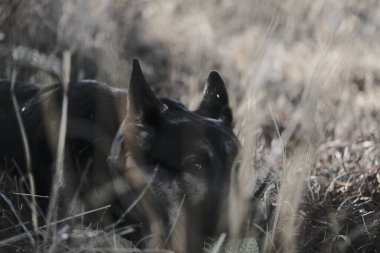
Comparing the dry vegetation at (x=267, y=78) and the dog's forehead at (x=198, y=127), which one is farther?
the dog's forehead at (x=198, y=127)

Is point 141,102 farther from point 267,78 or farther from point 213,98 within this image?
point 267,78

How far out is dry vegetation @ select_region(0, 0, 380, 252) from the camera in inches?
132

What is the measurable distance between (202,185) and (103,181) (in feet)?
2.21

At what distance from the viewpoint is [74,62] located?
746 centimetres

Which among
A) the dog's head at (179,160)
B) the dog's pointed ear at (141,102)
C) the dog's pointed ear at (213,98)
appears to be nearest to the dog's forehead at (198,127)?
the dog's head at (179,160)

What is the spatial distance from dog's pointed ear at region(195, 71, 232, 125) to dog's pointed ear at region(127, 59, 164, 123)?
57cm

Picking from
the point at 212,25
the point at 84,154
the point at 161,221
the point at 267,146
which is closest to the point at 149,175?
the point at 161,221

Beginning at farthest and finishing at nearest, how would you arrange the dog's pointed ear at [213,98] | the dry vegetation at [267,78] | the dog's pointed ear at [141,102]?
the dog's pointed ear at [213,98] → the dog's pointed ear at [141,102] → the dry vegetation at [267,78]

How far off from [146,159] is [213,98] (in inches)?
32.8

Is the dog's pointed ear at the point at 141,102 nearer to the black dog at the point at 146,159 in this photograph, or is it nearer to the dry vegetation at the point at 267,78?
the black dog at the point at 146,159

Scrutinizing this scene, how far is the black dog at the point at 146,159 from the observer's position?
146 inches

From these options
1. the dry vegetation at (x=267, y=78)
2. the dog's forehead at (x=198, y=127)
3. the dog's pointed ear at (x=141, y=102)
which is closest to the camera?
the dry vegetation at (x=267, y=78)

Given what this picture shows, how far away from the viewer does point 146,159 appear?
12.5 ft

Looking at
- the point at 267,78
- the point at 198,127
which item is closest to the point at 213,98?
the point at 198,127
